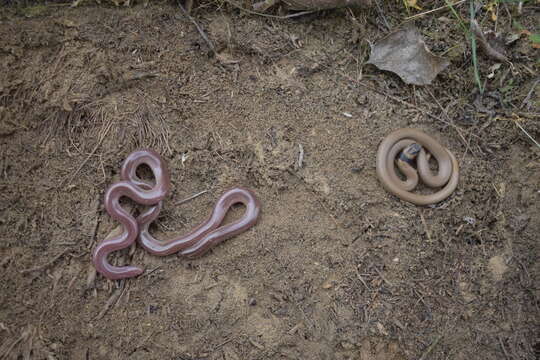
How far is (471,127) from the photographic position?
514 cm

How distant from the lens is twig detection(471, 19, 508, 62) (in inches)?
200

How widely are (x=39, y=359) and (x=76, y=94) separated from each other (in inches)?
110

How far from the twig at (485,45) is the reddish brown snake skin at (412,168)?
126 centimetres

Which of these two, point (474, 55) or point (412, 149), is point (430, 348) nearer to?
point (412, 149)

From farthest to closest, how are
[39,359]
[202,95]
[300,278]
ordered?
[202,95]
[300,278]
[39,359]

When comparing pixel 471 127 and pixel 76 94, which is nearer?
pixel 76 94

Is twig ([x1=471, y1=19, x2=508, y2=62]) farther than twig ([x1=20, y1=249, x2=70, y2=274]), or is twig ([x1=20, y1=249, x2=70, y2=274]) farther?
twig ([x1=471, y1=19, x2=508, y2=62])

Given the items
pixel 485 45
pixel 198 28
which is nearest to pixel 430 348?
pixel 485 45

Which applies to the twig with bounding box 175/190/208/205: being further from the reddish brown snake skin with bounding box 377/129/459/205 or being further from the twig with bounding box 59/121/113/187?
the reddish brown snake skin with bounding box 377/129/459/205

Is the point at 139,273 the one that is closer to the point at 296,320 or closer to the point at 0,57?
the point at 296,320

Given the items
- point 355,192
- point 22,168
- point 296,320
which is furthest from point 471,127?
point 22,168

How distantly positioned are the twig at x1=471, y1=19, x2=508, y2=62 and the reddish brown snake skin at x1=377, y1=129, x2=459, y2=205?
4.14 feet

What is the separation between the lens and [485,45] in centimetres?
511

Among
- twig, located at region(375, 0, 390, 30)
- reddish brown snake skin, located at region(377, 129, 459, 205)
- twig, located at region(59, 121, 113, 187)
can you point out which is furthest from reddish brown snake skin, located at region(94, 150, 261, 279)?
twig, located at region(375, 0, 390, 30)
